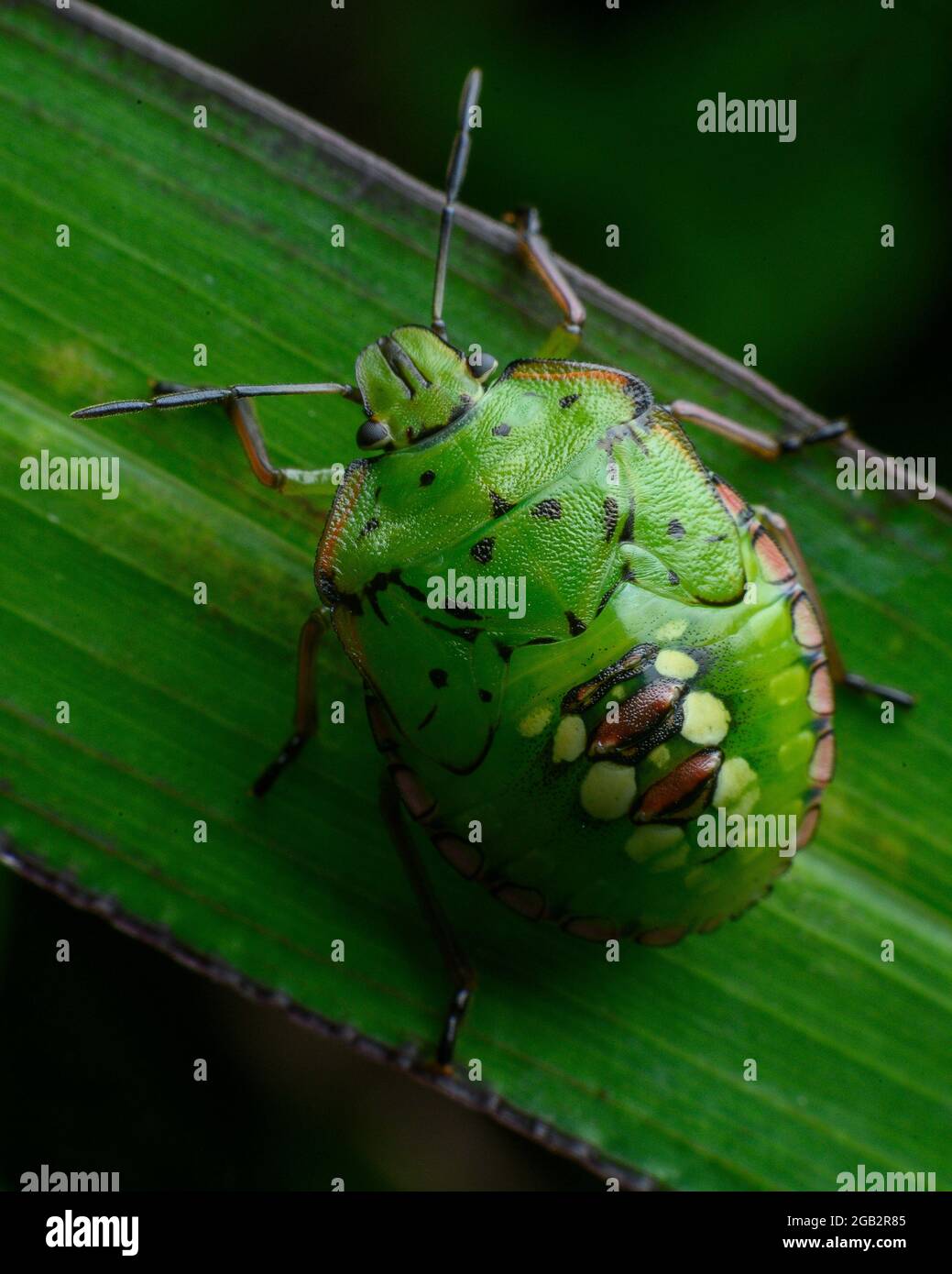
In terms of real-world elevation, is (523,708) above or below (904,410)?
below

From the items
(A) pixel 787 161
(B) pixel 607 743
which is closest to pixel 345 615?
(B) pixel 607 743

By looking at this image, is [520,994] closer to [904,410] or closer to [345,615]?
[345,615]

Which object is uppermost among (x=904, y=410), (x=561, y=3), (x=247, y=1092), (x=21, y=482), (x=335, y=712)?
(x=561, y=3)

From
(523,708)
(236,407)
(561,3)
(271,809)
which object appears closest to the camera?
(523,708)

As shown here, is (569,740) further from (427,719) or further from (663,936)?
(663,936)

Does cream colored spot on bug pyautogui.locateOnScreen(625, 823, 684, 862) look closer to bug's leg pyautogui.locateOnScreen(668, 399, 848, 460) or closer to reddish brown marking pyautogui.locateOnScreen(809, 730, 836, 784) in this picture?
reddish brown marking pyautogui.locateOnScreen(809, 730, 836, 784)
